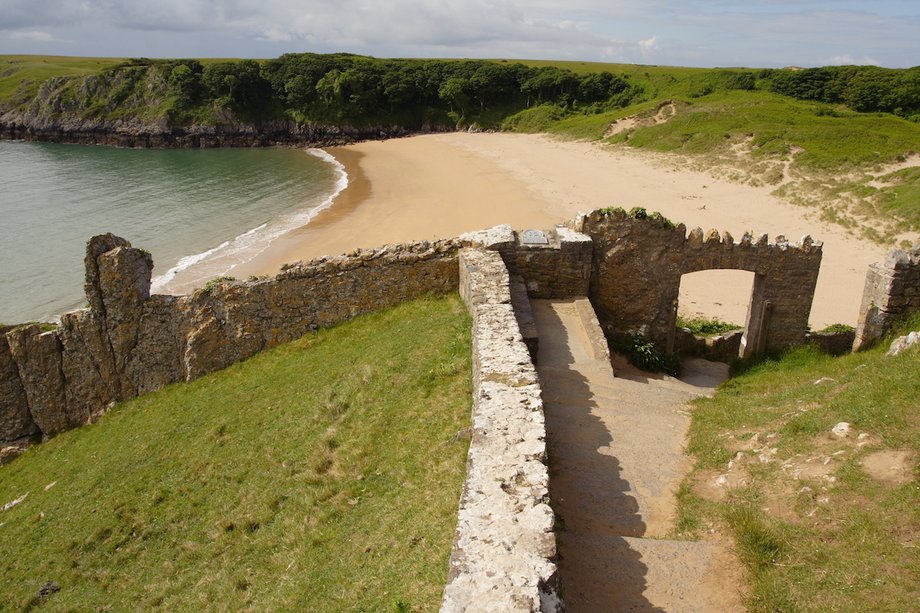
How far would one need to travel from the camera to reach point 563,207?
118 ft

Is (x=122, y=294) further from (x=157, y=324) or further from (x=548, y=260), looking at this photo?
(x=548, y=260)

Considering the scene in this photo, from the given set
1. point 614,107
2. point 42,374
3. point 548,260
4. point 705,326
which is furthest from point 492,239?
point 614,107

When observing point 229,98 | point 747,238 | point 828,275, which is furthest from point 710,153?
point 229,98

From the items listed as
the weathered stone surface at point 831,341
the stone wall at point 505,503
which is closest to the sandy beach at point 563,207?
the weathered stone surface at point 831,341

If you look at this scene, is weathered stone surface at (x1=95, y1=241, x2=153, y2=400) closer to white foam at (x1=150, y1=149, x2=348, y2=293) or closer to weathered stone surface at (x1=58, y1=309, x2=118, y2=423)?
weathered stone surface at (x1=58, y1=309, x2=118, y2=423)

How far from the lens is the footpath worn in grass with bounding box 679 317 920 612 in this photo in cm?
534

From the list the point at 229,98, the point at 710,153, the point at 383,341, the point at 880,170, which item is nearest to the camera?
the point at 383,341

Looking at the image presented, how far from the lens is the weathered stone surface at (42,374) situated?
14398mm

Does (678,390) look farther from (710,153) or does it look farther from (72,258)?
(710,153)

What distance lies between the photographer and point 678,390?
11148mm

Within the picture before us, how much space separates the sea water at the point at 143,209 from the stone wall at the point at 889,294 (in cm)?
2349

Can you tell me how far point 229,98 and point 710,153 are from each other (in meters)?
68.2

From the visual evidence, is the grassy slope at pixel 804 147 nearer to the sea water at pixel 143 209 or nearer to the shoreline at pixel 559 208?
the shoreline at pixel 559 208

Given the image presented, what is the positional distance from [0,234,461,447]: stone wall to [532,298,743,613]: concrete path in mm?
3713
